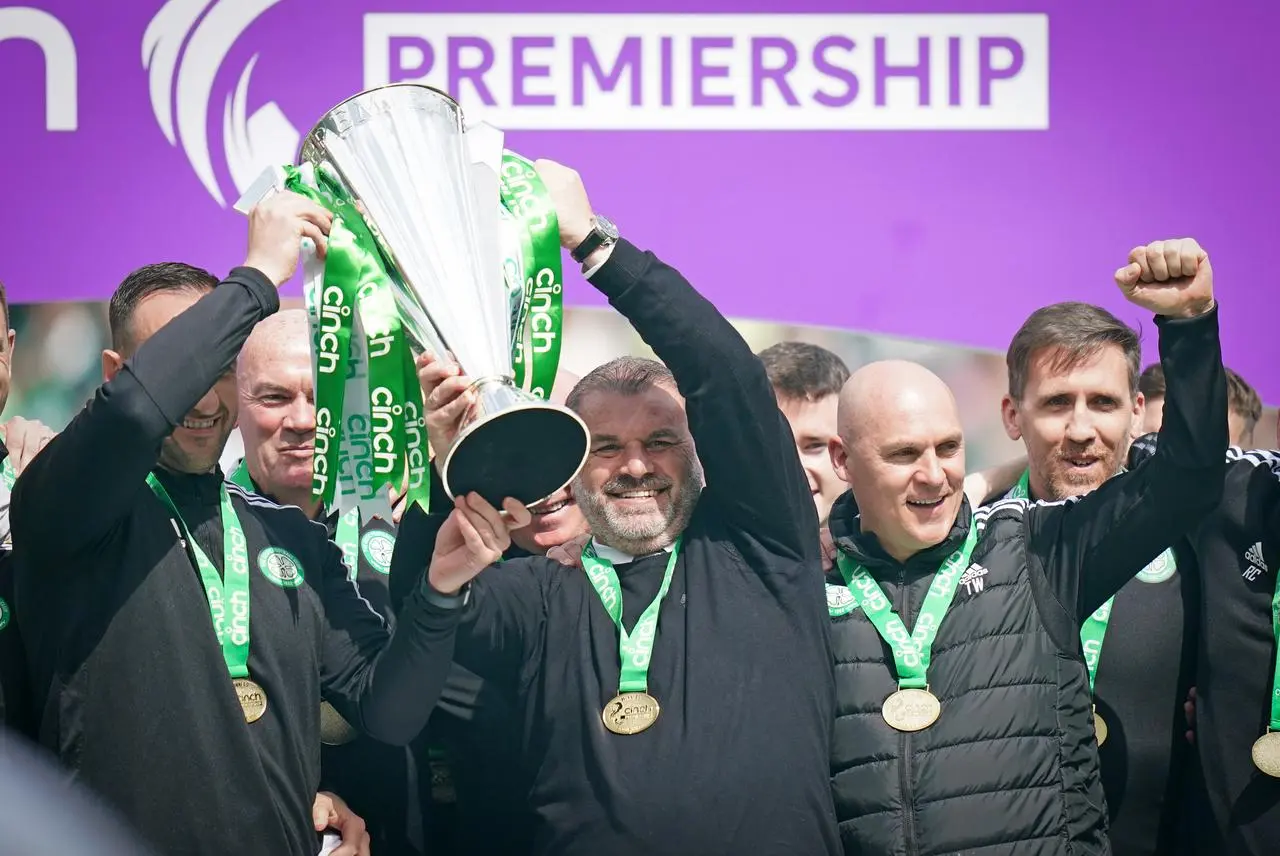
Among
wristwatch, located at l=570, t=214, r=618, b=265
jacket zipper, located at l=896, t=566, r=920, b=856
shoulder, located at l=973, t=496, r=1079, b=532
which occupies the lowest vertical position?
jacket zipper, located at l=896, t=566, r=920, b=856

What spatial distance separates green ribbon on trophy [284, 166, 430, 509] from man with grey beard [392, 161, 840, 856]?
7.3 inches

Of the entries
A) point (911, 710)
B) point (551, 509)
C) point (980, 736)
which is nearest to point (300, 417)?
point (551, 509)

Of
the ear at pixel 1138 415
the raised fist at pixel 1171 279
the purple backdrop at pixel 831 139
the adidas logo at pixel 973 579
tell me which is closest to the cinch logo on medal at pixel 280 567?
the adidas logo at pixel 973 579

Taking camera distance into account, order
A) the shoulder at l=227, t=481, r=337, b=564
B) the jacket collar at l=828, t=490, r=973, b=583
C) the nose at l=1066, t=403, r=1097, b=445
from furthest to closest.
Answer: the nose at l=1066, t=403, r=1097, b=445 → the jacket collar at l=828, t=490, r=973, b=583 → the shoulder at l=227, t=481, r=337, b=564

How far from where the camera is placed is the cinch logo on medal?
306cm

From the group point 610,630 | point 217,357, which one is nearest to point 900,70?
point 610,630

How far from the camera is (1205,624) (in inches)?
137

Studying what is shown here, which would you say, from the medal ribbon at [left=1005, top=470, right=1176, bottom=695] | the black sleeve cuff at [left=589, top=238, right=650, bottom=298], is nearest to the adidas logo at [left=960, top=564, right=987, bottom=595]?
the medal ribbon at [left=1005, top=470, right=1176, bottom=695]

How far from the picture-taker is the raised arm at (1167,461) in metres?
3.04

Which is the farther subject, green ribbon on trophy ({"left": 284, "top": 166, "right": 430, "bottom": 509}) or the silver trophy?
green ribbon on trophy ({"left": 284, "top": 166, "right": 430, "bottom": 509})

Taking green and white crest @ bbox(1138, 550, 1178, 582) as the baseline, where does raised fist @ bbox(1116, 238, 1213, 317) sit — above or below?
above

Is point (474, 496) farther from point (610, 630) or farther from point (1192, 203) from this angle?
point (1192, 203)

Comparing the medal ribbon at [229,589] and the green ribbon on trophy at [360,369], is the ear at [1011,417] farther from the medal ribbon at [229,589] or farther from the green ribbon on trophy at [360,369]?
the medal ribbon at [229,589]

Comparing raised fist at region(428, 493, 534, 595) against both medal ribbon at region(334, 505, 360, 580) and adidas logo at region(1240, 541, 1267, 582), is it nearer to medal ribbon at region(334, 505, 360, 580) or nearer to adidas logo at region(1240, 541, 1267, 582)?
medal ribbon at region(334, 505, 360, 580)
